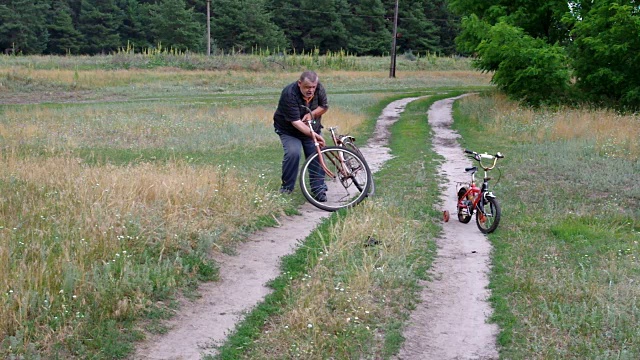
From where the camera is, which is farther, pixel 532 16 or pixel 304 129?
pixel 532 16

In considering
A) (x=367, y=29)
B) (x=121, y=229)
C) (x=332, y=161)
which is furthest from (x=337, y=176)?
(x=367, y=29)

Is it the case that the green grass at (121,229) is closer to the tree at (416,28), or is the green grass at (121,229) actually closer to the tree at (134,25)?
Result: the tree at (134,25)

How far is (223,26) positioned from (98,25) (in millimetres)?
14999

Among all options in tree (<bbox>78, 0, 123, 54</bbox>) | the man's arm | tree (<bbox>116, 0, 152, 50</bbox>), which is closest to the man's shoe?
the man's arm

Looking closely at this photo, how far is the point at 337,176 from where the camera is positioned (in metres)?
9.88

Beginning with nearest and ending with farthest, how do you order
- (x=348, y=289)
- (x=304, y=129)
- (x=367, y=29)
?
(x=348, y=289), (x=304, y=129), (x=367, y=29)

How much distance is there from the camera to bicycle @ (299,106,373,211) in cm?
960

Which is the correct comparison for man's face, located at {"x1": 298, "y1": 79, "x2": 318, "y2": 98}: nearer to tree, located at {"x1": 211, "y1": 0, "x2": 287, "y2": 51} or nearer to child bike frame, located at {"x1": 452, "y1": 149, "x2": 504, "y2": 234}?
child bike frame, located at {"x1": 452, "y1": 149, "x2": 504, "y2": 234}

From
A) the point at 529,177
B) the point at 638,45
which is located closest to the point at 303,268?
the point at 529,177

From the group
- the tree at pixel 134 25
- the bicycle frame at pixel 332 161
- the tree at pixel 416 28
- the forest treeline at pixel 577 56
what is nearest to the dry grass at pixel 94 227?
the bicycle frame at pixel 332 161

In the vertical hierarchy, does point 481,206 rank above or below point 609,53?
below

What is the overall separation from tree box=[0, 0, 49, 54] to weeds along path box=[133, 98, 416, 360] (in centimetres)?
7711

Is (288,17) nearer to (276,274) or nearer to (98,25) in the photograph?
(98,25)

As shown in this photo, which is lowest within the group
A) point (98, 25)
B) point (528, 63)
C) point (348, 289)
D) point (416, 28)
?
point (348, 289)
